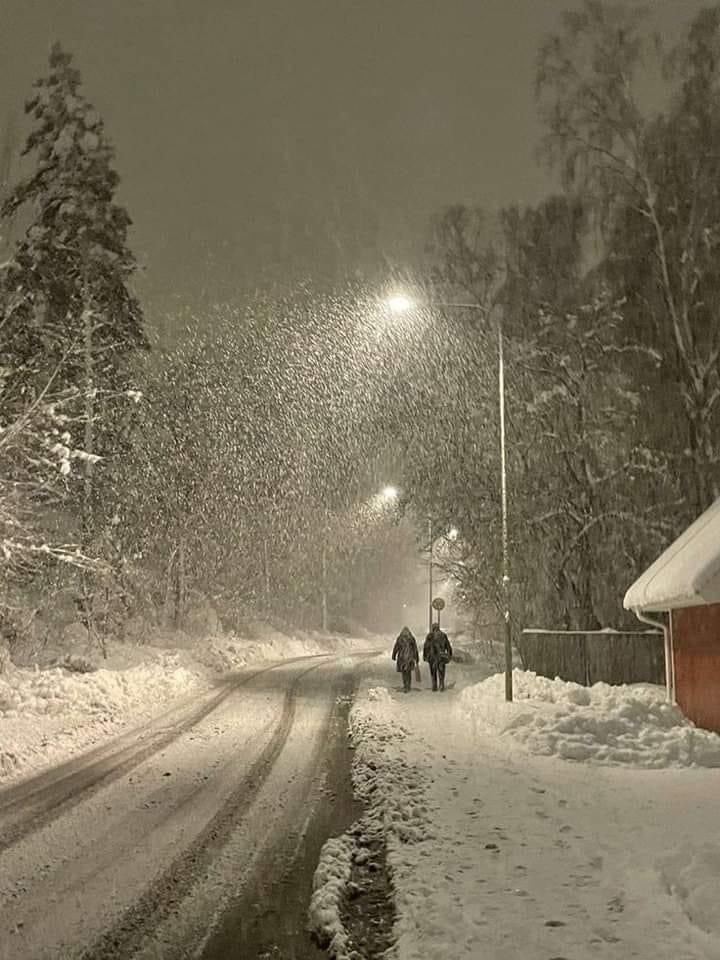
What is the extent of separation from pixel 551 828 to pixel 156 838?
3.50 metres

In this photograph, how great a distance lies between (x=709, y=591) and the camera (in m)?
11.0

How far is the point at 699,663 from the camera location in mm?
12719

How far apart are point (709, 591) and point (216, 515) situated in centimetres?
2922

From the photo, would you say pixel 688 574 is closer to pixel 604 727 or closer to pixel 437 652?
pixel 604 727

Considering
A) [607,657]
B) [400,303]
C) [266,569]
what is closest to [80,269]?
[400,303]

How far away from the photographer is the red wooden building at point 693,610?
11250 millimetres

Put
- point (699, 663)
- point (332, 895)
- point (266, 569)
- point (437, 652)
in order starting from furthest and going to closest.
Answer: point (266, 569), point (437, 652), point (699, 663), point (332, 895)

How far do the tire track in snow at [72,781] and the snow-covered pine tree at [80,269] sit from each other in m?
9.56

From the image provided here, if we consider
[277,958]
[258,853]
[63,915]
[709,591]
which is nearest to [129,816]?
[258,853]

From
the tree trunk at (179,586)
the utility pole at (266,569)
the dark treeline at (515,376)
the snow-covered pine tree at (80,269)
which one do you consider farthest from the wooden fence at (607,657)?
the utility pole at (266,569)

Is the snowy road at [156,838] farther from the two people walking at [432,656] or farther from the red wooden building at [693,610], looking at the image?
the two people walking at [432,656]

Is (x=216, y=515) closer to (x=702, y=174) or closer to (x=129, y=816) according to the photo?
(x=702, y=174)

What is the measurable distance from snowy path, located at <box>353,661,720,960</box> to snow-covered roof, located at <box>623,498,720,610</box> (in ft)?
7.76

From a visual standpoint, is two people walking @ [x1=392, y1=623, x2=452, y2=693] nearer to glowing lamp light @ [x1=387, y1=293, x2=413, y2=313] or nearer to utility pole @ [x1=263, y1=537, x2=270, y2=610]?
glowing lamp light @ [x1=387, y1=293, x2=413, y2=313]
